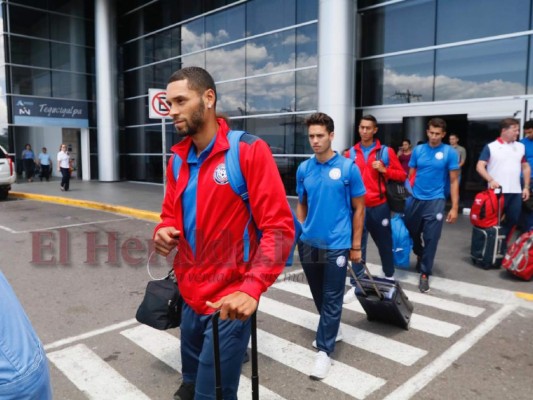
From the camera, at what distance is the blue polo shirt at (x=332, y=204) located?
3.58 metres

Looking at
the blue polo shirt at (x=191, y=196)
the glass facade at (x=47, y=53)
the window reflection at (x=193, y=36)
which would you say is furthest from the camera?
the glass facade at (x=47, y=53)

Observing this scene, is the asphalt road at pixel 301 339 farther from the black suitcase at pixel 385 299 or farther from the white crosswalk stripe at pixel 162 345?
the black suitcase at pixel 385 299

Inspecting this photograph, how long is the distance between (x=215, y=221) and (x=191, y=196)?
185mm

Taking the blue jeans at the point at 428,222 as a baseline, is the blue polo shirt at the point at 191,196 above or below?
above

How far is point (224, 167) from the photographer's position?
2.11m

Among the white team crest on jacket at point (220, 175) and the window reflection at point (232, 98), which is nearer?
the white team crest on jacket at point (220, 175)

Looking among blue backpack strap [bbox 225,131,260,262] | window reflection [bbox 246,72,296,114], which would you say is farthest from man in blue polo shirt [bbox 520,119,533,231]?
window reflection [bbox 246,72,296,114]

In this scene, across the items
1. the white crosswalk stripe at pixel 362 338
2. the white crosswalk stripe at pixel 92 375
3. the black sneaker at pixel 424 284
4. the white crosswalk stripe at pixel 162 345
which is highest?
the black sneaker at pixel 424 284

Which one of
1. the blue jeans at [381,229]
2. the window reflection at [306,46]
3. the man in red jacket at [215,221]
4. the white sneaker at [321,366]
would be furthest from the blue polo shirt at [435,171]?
the window reflection at [306,46]

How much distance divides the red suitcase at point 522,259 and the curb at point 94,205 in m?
7.24

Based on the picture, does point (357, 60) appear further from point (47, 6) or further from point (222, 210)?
point (47, 6)

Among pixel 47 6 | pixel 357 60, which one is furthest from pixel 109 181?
pixel 357 60

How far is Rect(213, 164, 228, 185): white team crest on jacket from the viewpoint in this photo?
210 centimetres

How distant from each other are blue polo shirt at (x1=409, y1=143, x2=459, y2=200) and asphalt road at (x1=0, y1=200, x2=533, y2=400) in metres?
1.17
